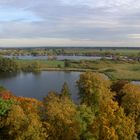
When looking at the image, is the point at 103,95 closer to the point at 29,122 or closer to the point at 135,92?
the point at 135,92

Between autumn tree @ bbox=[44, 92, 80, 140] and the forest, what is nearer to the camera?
the forest

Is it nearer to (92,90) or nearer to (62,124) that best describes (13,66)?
(92,90)

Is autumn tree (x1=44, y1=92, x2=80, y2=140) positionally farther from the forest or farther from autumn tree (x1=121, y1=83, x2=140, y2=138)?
autumn tree (x1=121, y1=83, x2=140, y2=138)

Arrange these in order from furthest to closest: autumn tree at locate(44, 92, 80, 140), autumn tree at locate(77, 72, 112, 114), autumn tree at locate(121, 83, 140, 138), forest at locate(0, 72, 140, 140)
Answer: autumn tree at locate(77, 72, 112, 114)
autumn tree at locate(121, 83, 140, 138)
autumn tree at locate(44, 92, 80, 140)
forest at locate(0, 72, 140, 140)

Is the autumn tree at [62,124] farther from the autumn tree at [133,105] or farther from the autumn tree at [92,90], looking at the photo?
the autumn tree at [92,90]

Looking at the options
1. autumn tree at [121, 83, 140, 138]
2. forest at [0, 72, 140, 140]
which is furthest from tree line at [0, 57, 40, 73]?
forest at [0, 72, 140, 140]

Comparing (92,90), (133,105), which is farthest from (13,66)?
(133,105)

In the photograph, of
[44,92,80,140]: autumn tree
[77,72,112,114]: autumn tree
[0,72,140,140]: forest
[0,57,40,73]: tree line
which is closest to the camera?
[0,72,140,140]: forest

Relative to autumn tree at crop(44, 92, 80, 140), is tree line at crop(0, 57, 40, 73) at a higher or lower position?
lower

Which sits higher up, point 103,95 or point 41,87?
point 103,95

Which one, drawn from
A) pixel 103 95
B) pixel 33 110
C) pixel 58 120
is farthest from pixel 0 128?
pixel 103 95

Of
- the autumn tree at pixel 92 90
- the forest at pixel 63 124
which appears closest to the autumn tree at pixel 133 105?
the autumn tree at pixel 92 90
